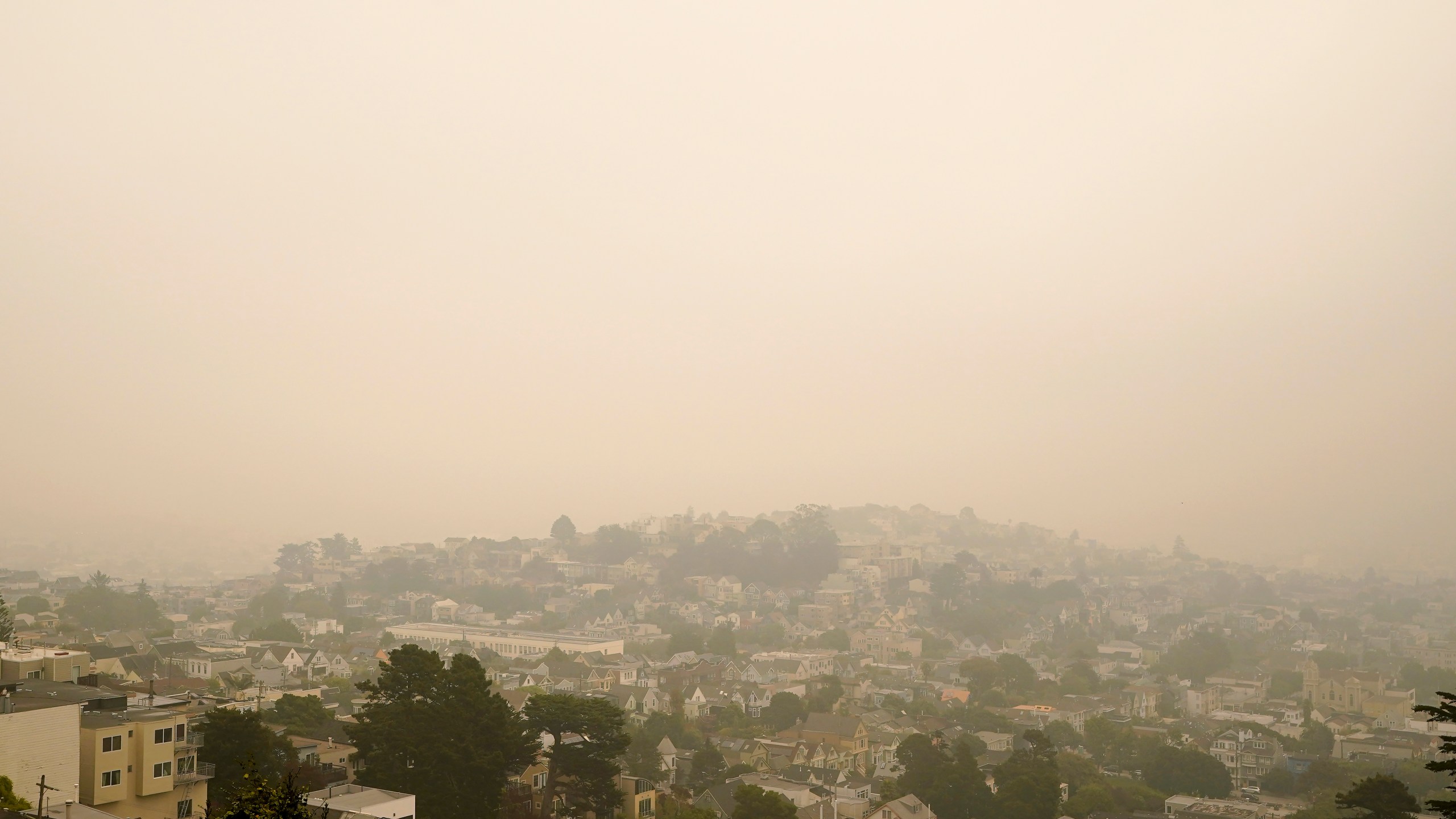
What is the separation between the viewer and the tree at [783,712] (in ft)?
54.1

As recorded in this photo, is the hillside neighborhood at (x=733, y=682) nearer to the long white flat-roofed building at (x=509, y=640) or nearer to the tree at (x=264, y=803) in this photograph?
the long white flat-roofed building at (x=509, y=640)

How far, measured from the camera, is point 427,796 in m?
7.18

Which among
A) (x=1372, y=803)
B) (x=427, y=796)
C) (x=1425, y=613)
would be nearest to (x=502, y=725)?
(x=427, y=796)

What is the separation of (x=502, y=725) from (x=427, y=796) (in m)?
0.79

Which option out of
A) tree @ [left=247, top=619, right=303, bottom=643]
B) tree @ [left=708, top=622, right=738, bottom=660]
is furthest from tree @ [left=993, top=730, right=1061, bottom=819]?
tree @ [left=247, top=619, right=303, bottom=643]

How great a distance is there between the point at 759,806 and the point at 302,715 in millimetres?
4388

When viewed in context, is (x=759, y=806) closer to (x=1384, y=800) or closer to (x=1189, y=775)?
(x=1384, y=800)

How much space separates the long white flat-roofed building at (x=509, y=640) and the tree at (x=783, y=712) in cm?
872

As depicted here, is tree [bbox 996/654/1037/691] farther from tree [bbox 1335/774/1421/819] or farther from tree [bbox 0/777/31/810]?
tree [bbox 0/777/31/810]

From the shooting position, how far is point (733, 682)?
21172mm

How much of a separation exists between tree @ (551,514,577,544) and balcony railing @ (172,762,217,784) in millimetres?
40638

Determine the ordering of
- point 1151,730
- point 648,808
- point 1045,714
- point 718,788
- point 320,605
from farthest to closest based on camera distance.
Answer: point 320,605 < point 1045,714 < point 1151,730 < point 718,788 < point 648,808

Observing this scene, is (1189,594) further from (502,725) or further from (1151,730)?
(502,725)

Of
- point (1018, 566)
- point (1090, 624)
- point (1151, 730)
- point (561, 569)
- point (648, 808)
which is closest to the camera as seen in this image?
point (648, 808)
